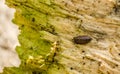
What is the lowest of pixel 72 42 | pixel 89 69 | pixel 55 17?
pixel 89 69

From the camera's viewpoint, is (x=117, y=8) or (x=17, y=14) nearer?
(x=117, y=8)

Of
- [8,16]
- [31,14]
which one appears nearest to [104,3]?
[31,14]

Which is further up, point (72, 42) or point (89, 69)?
point (72, 42)

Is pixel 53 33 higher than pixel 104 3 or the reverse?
the reverse

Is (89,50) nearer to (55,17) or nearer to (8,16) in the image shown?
(55,17)

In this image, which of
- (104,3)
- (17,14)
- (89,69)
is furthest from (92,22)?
(17,14)

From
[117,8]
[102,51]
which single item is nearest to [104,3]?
[117,8]

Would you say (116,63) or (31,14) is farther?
(31,14)

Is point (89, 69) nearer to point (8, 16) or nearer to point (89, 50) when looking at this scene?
point (89, 50)
